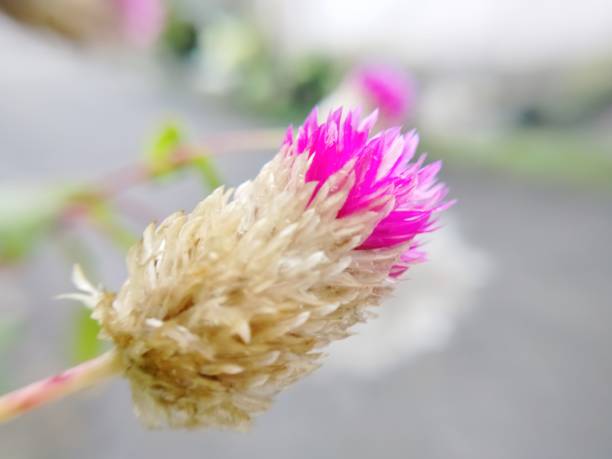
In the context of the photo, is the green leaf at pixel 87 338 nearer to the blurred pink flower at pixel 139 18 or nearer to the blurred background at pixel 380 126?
the blurred background at pixel 380 126

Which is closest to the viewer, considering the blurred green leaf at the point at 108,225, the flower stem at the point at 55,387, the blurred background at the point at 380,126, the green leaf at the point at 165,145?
the flower stem at the point at 55,387

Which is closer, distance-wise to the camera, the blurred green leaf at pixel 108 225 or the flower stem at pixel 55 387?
the flower stem at pixel 55 387

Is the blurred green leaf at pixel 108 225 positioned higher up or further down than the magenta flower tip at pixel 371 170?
higher up

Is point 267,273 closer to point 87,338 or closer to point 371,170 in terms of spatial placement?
point 371,170

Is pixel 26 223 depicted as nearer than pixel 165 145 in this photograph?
No

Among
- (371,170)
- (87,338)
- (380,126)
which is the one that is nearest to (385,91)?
→ (380,126)

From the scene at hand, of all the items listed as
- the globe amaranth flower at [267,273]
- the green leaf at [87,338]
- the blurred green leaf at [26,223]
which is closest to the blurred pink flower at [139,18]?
the blurred green leaf at [26,223]

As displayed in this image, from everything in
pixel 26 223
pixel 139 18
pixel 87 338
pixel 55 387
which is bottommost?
pixel 55 387

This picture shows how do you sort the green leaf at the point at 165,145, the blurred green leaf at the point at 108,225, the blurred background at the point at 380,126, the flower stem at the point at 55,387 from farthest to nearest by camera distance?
the blurred background at the point at 380,126 → the blurred green leaf at the point at 108,225 → the green leaf at the point at 165,145 → the flower stem at the point at 55,387
